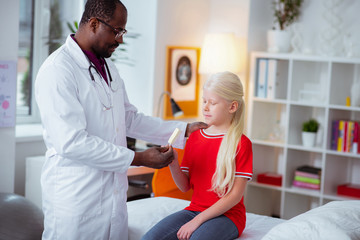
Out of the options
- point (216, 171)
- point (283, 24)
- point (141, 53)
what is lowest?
point (216, 171)

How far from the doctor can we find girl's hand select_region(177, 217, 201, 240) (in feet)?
0.78

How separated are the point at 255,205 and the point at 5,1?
252cm

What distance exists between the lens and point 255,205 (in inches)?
169

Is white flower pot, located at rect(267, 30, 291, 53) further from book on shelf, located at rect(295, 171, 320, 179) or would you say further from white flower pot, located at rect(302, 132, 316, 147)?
book on shelf, located at rect(295, 171, 320, 179)

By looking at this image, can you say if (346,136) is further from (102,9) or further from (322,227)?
(102,9)

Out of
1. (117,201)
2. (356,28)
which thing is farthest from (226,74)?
(356,28)

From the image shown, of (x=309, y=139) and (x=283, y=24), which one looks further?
(x=283, y=24)

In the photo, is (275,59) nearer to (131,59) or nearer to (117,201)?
(131,59)

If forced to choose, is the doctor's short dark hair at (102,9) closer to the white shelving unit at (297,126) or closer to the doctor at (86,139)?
the doctor at (86,139)

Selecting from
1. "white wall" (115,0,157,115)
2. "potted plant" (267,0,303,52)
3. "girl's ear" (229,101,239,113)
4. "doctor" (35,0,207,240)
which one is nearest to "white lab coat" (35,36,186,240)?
"doctor" (35,0,207,240)

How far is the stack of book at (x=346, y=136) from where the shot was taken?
3832 mm

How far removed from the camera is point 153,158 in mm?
1959

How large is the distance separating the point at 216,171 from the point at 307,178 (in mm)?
2105

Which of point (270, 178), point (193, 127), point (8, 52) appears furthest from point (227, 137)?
point (270, 178)
